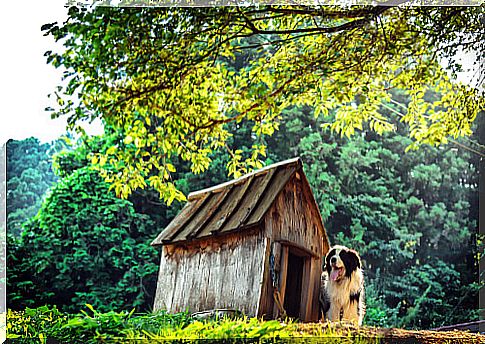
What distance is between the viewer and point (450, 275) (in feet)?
13.6

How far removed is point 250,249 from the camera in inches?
143

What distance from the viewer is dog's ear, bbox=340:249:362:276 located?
3.75 m

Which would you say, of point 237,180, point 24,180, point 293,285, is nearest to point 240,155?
point 237,180

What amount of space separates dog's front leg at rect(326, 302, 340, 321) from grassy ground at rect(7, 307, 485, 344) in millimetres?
79

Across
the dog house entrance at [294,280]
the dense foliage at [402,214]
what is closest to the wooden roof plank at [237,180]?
the dense foliage at [402,214]

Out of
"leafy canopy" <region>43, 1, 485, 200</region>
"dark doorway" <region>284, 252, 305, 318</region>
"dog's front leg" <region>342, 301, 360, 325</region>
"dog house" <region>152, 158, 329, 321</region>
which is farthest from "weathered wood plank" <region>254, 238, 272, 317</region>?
"leafy canopy" <region>43, 1, 485, 200</region>

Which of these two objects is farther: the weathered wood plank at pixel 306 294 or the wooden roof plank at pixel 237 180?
the wooden roof plank at pixel 237 180

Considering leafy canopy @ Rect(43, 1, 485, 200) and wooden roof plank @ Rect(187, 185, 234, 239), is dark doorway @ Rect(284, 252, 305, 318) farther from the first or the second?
leafy canopy @ Rect(43, 1, 485, 200)

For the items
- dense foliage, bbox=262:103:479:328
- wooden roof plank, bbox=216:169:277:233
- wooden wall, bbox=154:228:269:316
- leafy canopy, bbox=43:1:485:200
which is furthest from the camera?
dense foliage, bbox=262:103:479:328

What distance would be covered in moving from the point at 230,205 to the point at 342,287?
78cm

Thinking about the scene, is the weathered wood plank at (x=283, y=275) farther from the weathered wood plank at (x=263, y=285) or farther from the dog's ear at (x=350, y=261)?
the dog's ear at (x=350, y=261)

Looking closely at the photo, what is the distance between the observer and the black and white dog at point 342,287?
12.1 ft

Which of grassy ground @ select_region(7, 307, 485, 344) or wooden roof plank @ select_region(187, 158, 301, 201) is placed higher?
wooden roof plank @ select_region(187, 158, 301, 201)

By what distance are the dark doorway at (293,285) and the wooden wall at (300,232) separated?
1.4 inches
